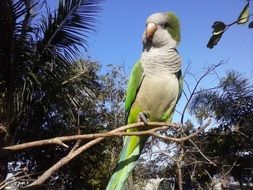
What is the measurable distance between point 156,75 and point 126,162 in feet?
2.28

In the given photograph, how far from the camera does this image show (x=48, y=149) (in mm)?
8836

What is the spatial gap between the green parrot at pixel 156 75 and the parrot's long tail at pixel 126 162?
2.9 inches

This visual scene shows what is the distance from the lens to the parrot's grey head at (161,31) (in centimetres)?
275

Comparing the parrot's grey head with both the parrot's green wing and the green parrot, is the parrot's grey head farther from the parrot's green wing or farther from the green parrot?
the parrot's green wing

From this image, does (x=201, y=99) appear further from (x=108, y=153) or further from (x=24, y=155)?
(x=24, y=155)

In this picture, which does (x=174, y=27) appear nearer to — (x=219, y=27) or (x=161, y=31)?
(x=161, y=31)

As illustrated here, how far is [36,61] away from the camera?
5.46 m

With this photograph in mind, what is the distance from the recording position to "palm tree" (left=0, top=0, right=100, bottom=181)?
512cm

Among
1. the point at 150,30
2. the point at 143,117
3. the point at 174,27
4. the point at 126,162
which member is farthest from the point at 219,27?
the point at 174,27

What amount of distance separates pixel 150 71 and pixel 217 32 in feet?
5.64

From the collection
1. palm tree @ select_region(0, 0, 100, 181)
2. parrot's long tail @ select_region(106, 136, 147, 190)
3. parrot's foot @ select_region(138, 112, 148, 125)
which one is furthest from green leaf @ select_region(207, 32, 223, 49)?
palm tree @ select_region(0, 0, 100, 181)

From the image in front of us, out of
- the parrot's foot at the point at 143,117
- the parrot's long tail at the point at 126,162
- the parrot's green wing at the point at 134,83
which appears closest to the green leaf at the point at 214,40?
the parrot's long tail at the point at 126,162

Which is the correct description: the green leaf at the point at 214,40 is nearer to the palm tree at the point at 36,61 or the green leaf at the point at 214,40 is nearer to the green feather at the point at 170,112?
the green feather at the point at 170,112

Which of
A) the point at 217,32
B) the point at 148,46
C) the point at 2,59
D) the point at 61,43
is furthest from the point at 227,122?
the point at 217,32
